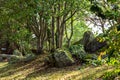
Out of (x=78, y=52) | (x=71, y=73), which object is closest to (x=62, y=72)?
(x=71, y=73)

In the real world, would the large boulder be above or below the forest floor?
above

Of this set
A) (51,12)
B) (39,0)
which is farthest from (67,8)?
(39,0)

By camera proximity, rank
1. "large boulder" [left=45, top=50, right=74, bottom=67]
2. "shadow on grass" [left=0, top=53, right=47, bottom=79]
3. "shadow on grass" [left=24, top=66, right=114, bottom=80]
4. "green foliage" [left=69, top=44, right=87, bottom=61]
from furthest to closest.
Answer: "shadow on grass" [left=0, top=53, right=47, bottom=79] → "green foliage" [left=69, top=44, right=87, bottom=61] → "large boulder" [left=45, top=50, right=74, bottom=67] → "shadow on grass" [left=24, top=66, right=114, bottom=80]

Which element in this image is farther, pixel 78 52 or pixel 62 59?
pixel 78 52

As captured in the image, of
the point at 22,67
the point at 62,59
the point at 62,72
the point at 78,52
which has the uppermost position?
the point at 78,52

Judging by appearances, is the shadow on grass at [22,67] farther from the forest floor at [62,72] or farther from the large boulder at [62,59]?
the large boulder at [62,59]

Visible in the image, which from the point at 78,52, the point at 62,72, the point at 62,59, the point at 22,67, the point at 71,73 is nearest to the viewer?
the point at 71,73

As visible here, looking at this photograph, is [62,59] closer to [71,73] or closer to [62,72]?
[62,72]

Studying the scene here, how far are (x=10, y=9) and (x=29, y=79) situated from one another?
9.79 meters

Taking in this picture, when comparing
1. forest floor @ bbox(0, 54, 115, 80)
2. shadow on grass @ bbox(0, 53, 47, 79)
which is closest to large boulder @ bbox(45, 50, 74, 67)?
forest floor @ bbox(0, 54, 115, 80)

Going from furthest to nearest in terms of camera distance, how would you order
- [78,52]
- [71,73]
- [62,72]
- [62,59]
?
[78,52] → [62,59] → [62,72] → [71,73]

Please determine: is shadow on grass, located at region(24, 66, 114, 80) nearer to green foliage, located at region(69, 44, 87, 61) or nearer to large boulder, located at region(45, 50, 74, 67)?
large boulder, located at region(45, 50, 74, 67)

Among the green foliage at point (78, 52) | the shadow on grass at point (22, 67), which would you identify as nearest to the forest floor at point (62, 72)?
the shadow on grass at point (22, 67)

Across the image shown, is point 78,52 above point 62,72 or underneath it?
above
